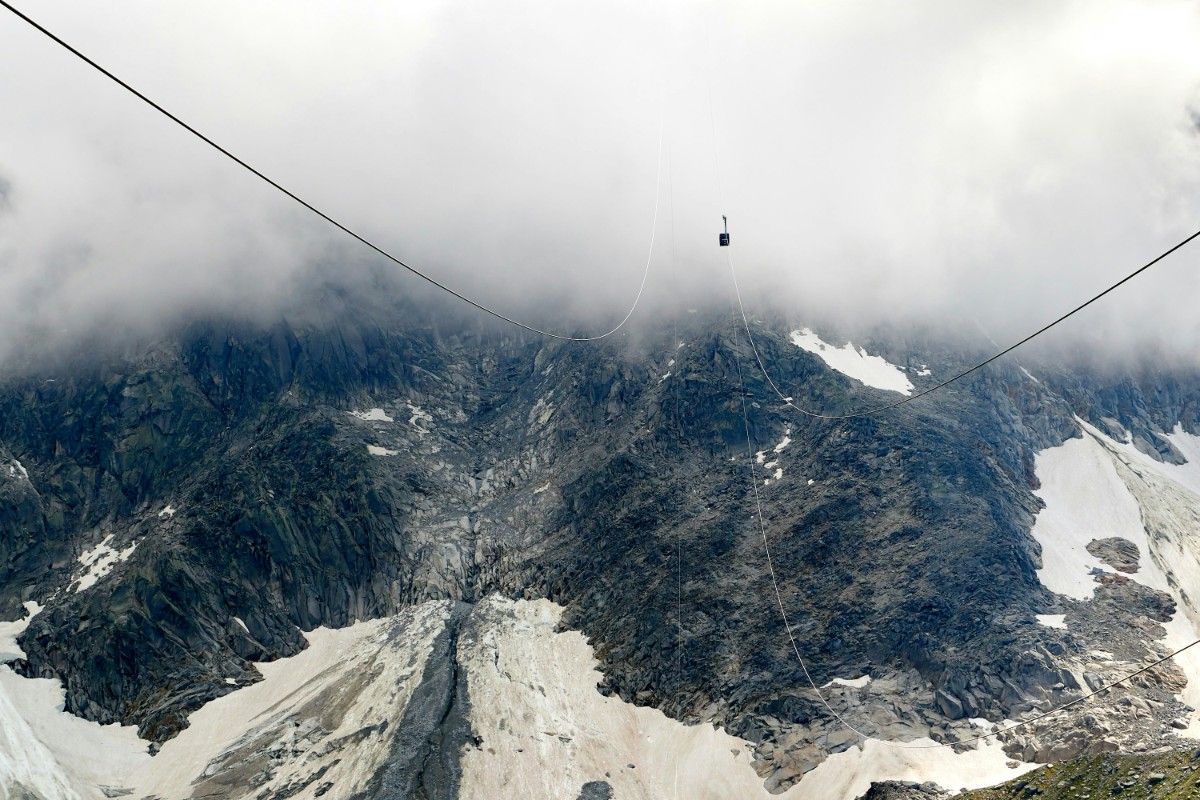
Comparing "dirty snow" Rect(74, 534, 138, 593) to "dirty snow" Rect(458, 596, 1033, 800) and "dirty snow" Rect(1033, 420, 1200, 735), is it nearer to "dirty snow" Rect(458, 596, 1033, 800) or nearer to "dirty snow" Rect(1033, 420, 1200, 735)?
"dirty snow" Rect(458, 596, 1033, 800)

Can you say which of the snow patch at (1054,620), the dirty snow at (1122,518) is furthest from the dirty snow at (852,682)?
the dirty snow at (1122,518)

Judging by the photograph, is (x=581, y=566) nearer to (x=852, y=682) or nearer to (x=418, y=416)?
(x=852, y=682)

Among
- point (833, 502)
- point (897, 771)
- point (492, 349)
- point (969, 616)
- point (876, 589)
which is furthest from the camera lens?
point (492, 349)

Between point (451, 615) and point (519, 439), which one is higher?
point (519, 439)

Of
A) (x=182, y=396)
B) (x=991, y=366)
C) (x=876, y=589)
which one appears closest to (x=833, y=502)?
(x=876, y=589)

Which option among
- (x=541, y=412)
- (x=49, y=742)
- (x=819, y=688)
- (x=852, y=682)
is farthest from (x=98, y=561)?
(x=852, y=682)

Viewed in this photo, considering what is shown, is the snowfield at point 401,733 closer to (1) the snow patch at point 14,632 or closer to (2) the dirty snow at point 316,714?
(2) the dirty snow at point 316,714

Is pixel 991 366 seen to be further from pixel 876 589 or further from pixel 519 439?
pixel 519 439
